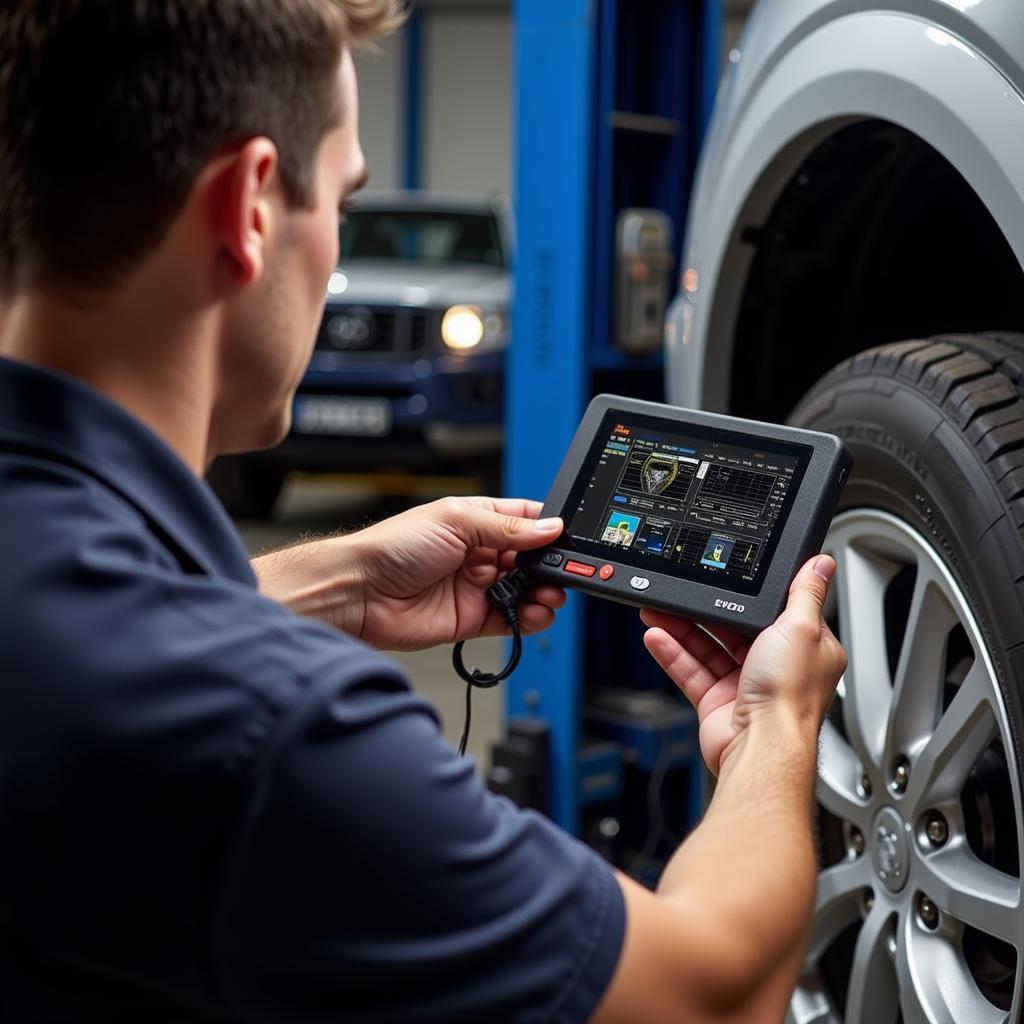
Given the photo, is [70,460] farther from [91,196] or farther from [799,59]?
[799,59]

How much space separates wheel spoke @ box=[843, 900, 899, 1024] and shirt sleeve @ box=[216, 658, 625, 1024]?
0.80 meters

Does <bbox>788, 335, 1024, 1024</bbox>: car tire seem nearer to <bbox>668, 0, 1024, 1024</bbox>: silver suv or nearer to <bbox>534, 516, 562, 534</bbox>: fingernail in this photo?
<bbox>668, 0, 1024, 1024</bbox>: silver suv

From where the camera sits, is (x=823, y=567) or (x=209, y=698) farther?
(x=823, y=567)

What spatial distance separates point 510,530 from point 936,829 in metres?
0.50

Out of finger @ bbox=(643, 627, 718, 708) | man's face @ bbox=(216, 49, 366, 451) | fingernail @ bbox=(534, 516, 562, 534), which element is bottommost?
finger @ bbox=(643, 627, 718, 708)

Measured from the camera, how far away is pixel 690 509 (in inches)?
56.0

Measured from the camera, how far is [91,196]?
0.85 m

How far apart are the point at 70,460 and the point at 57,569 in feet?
0.28

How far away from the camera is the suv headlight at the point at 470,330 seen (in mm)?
5379

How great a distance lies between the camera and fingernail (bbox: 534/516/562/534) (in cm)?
146

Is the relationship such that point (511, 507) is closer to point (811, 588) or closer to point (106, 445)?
point (811, 588)

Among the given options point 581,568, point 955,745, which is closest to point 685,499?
point 581,568

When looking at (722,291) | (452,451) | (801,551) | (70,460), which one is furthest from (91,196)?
(452,451)

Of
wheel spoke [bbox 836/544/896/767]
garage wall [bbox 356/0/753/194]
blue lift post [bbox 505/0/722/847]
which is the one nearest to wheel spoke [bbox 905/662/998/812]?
wheel spoke [bbox 836/544/896/767]
